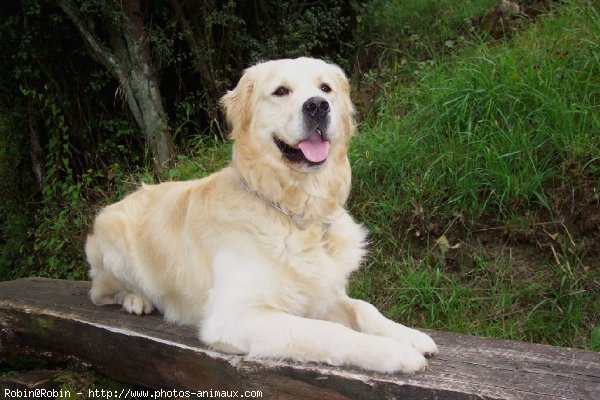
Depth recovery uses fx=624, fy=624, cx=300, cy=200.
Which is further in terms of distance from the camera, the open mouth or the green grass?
the green grass

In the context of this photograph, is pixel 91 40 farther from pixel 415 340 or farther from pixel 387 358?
pixel 387 358

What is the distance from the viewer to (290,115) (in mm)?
2863

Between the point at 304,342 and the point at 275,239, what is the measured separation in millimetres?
546

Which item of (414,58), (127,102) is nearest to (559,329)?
(414,58)

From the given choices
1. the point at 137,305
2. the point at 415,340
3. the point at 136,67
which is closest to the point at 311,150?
the point at 415,340

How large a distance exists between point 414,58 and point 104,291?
403 cm

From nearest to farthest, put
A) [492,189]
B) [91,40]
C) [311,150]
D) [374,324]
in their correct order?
[374,324] < [311,150] < [492,189] < [91,40]

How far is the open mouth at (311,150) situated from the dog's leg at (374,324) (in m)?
0.69

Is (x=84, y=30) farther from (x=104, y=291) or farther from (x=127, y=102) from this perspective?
(x=104, y=291)

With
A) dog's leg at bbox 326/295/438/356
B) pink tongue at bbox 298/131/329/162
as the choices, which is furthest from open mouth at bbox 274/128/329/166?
dog's leg at bbox 326/295/438/356

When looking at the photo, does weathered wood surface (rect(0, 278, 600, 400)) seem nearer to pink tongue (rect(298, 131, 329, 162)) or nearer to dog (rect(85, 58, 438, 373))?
dog (rect(85, 58, 438, 373))

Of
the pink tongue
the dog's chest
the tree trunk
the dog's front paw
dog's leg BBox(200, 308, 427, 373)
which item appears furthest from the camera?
the tree trunk

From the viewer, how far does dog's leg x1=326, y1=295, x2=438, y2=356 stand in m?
2.61

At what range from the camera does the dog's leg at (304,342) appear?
7.73ft
